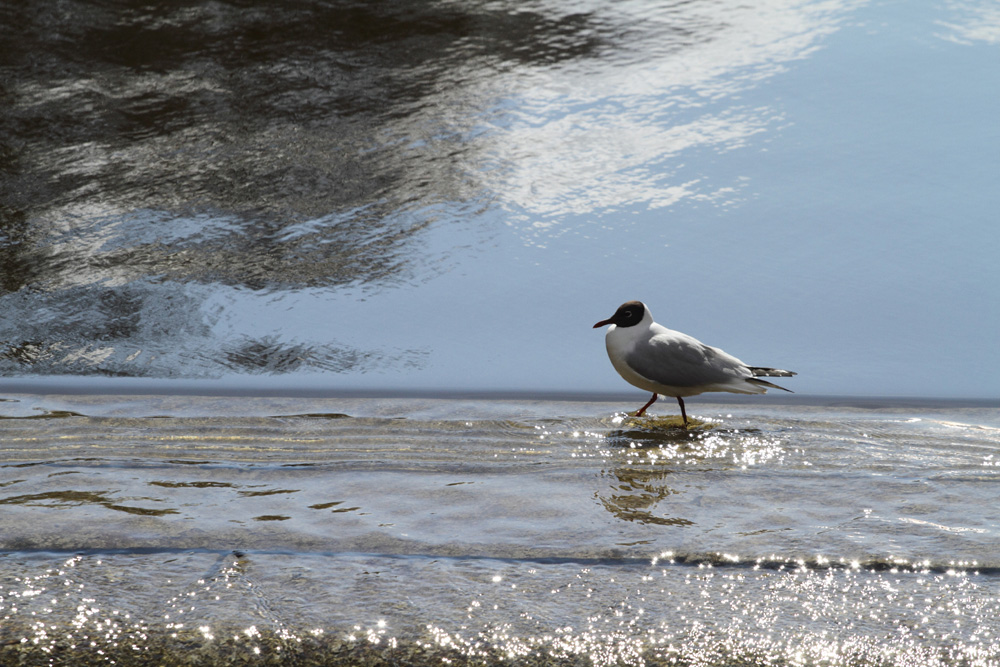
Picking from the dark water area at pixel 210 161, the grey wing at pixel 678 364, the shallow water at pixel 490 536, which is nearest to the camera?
the shallow water at pixel 490 536

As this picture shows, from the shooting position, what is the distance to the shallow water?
235 cm

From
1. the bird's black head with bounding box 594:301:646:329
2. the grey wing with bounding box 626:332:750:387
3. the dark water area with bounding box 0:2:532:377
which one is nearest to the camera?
the grey wing with bounding box 626:332:750:387

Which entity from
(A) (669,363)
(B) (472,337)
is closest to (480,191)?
(B) (472,337)

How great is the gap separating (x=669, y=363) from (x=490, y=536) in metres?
1.55

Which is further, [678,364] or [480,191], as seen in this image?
[480,191]

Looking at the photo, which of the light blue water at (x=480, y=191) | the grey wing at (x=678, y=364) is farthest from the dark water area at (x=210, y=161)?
the grey wing at (x=678, y=364)

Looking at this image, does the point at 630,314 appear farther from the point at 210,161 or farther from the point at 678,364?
the point at 210,161

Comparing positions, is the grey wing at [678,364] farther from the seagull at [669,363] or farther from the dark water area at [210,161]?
the dark water area at [210,161]

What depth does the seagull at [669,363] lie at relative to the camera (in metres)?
4.22

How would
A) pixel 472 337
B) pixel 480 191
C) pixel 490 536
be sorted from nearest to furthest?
pixel 490 536 < pixel 472 337 < pixel 480 191

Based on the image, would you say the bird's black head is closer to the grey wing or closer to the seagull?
the seagull

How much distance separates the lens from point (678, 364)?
4234 mm

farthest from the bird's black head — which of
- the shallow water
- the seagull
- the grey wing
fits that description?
the shallow water

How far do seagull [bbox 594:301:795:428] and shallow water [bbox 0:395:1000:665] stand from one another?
0.19 meters
